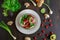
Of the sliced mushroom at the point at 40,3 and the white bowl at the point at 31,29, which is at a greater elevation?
the sliced mushroom at the point at 40,3

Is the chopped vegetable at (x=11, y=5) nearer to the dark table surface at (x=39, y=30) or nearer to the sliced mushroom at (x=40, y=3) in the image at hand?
the dark table surface at (x=39, y=30)

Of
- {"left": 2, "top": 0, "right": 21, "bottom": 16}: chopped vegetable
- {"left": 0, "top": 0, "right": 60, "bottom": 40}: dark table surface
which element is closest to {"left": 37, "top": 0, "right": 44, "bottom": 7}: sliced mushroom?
{"left": 0, "top": 0, "right": 60, "bottom": 40}: dark table surface

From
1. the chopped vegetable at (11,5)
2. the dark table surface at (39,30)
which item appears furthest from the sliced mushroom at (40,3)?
the chopped vegetable at (11,5)

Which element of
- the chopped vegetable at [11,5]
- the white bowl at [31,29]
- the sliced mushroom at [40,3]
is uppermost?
the sliced mushroom at [40,3]

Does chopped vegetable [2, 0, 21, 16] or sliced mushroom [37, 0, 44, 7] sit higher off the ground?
sliced mushroom [37, 0, 44, 7]

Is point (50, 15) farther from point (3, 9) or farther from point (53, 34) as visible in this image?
point (3, 9)

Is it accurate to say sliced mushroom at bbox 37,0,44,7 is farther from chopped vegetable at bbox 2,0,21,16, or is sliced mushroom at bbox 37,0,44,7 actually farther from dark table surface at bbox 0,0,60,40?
chopped vegetable at bbox 2,0,21,16

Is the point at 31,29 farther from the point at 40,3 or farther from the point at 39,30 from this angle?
the point at 40,3

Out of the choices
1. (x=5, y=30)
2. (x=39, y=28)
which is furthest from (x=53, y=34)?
(x=5, y=30)
